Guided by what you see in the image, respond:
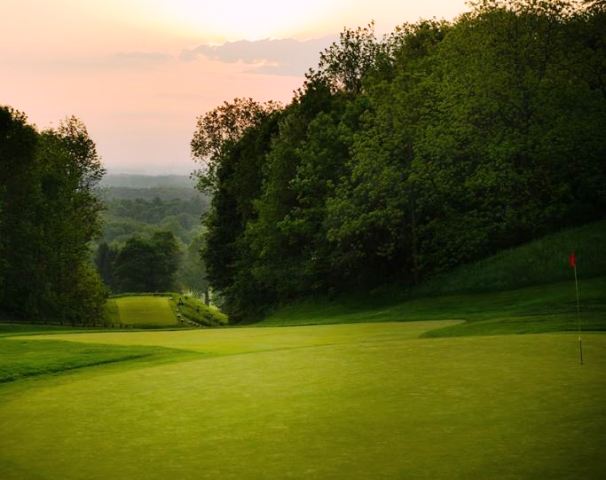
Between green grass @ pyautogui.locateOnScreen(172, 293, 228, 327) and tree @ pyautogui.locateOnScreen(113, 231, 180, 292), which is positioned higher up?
tree @ pyautogui.locateOnScreen(113, 231, 180, 292)

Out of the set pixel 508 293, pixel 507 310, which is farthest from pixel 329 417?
pixel 508 293

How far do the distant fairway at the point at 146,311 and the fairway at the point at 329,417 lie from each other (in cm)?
6476

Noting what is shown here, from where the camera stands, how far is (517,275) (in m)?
40.2

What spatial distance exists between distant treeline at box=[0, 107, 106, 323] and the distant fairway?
518 inches

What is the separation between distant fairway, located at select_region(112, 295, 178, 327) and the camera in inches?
3317

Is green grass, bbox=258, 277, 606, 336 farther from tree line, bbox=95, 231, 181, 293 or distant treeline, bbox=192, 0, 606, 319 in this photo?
tree line, bbox=95, 231, 181, 293

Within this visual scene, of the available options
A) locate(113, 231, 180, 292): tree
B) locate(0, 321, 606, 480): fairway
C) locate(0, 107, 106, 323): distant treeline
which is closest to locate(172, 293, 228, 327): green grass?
locate(0, 107, 106, 323): distant treeline

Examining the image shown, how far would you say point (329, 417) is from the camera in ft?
32.4

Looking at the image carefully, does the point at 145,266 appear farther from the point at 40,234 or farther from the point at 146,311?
the point at 40,234

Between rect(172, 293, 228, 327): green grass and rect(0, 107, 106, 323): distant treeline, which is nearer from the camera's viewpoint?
rect(0, 107, 106, 323): distant treeline

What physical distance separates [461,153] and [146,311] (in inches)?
2260

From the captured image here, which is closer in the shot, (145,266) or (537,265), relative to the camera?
(537,265)

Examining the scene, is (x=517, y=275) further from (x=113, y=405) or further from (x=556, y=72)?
(x=113, y=405)

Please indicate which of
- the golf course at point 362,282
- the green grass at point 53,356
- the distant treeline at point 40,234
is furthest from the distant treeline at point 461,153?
the green grass at point 53,356
